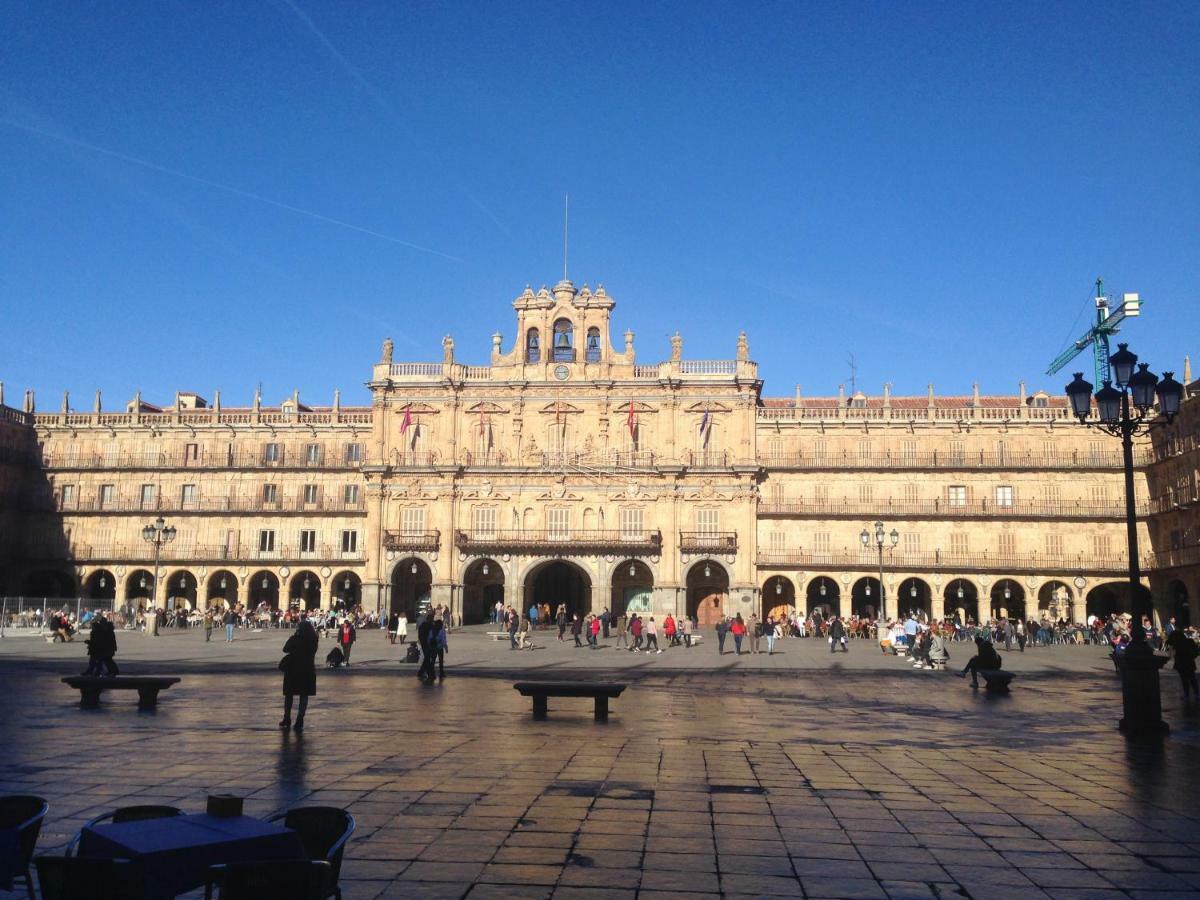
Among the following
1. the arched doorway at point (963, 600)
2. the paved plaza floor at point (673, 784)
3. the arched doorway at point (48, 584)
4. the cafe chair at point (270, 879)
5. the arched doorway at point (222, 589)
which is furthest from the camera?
the arched doorway at point (48, 584)

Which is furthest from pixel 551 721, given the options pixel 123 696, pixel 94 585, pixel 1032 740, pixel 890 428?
pixel 94 585

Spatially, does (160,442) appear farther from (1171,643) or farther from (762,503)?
(1171,643)

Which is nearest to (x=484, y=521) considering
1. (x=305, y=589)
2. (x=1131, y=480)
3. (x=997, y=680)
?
(x=305, y=589)

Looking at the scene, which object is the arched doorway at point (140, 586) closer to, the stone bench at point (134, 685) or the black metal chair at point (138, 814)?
the stone bench at point (134, 685)

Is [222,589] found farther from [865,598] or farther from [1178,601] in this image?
[1178,601]

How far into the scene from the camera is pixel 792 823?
729cm

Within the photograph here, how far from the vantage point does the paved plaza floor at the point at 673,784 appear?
600 centimetres

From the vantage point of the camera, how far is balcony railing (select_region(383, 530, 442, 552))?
49.9 meters

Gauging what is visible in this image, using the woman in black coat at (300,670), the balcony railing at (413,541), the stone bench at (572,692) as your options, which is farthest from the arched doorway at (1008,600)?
the woman in black coat at (300,670)

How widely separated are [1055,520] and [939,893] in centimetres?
4830

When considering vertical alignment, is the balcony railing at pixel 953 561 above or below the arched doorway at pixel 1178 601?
above

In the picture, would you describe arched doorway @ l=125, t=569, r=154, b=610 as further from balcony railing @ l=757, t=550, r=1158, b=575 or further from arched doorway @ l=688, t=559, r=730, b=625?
balcony railing @ l=757, t=550, r=1158, b=575

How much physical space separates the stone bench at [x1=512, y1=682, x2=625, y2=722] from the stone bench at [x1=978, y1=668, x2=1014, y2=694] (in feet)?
26.8

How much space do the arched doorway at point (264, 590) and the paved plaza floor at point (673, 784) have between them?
3726 cm
